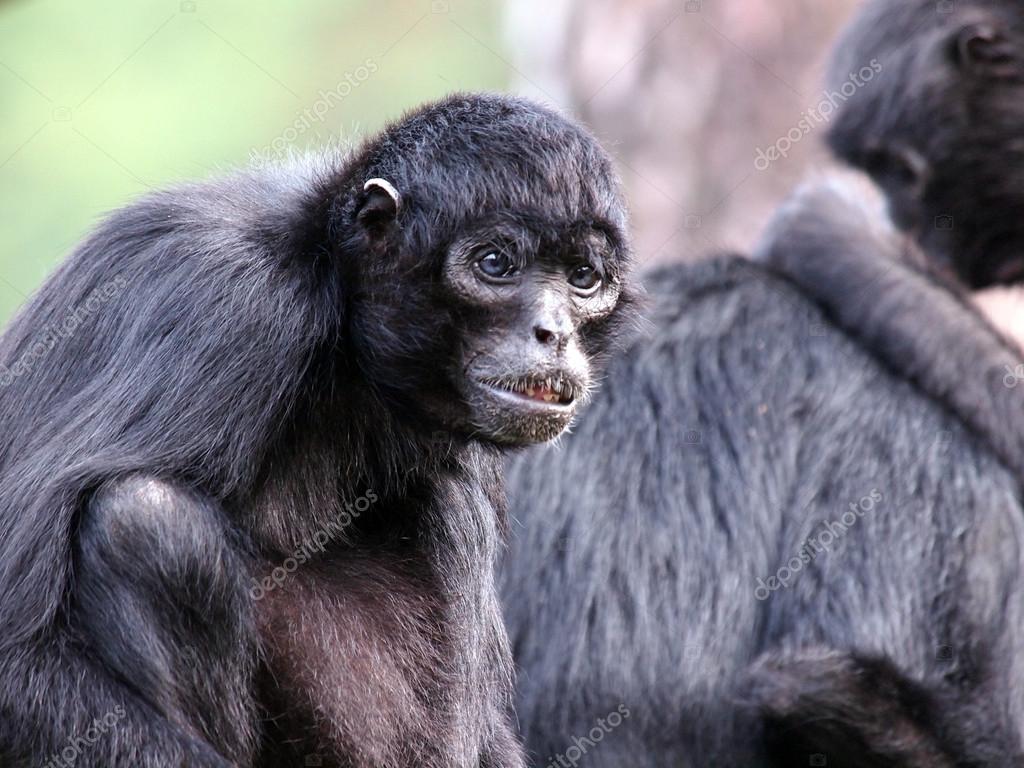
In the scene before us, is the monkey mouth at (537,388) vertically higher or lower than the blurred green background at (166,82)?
lower

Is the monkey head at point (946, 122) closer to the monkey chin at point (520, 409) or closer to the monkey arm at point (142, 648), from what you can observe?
the monkey chin at point (520, 409)

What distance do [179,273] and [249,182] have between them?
736 mm

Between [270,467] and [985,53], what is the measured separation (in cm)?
532

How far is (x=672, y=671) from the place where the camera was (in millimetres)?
7406

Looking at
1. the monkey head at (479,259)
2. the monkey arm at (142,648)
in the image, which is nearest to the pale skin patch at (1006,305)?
the monkey head at (479,259)

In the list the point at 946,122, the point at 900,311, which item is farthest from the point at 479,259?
the point at 946,122

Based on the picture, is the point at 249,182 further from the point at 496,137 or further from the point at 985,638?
the point at 985,638

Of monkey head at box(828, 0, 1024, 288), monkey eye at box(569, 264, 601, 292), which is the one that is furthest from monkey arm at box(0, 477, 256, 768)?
monkey head at box(828, 0, 1024, 288)

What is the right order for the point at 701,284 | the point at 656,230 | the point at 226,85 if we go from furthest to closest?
the point at 226,85
the point at 656,230
the point at 701,284

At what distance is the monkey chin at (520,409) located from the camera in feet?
17.2

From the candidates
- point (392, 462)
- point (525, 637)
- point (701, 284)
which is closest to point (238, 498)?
point (392, 462)

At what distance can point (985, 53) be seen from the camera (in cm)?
841

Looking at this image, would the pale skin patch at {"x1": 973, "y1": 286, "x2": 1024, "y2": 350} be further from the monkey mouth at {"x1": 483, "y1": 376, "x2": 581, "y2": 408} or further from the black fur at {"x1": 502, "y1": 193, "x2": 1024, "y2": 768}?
the monkey mouth at {"x1": 483, "y1": 376, "x2": 581, "y2": 408}

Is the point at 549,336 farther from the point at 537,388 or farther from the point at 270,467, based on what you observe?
the point at 270,467
